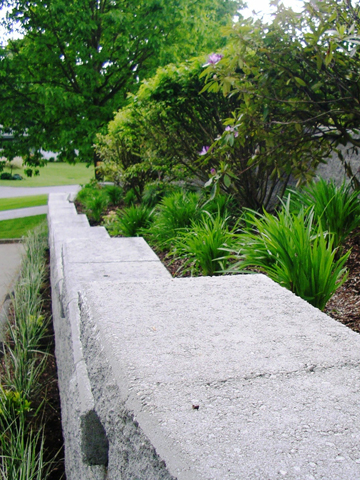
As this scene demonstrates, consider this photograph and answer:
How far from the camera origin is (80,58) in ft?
40.7

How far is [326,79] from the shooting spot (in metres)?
3.06

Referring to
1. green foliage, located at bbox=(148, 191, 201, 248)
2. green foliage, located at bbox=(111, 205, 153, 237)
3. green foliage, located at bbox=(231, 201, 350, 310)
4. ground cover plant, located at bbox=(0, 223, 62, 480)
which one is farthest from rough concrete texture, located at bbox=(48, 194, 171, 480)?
green foliage, located at bbox=(231, 201, 350, 310)

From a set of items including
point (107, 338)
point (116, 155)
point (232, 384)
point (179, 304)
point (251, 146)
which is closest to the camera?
point (232, 384)

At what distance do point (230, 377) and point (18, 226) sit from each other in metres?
9.41

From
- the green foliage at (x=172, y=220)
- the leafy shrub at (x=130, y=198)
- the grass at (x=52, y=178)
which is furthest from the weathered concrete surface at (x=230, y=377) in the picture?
the grass at (x=52, y=178)

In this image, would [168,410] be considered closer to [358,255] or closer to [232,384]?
[232,384]

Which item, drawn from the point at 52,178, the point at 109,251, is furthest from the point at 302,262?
the point at 52,178

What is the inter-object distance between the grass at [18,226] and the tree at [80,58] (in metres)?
2.55

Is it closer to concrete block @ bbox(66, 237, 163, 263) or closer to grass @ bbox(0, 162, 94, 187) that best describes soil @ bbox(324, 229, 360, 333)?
concrete block @ bbox(66, 237, 163, 263)

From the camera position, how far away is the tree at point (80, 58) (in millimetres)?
11734

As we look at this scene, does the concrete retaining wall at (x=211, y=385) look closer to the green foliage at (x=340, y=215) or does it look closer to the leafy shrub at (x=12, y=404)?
the leafy shrub at (x=12, y=404)

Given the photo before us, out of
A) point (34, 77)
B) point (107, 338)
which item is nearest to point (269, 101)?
point (107, 338)

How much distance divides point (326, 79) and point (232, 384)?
2.51 metres

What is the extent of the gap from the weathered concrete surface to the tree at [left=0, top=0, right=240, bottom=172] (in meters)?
10.4
